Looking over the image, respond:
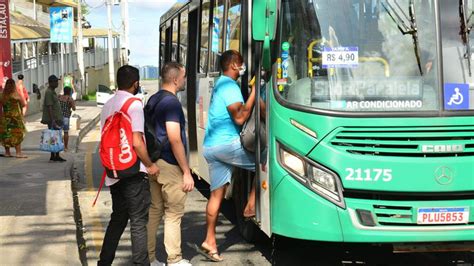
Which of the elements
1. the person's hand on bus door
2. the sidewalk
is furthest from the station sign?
the person's hand on bus door

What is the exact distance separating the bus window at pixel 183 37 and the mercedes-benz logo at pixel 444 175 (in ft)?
18.6

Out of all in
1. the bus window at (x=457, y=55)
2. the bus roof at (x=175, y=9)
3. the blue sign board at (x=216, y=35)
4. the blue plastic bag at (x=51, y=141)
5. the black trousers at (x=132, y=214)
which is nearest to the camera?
the bus window at (x=457, y=55)

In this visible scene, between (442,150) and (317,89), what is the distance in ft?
3.44

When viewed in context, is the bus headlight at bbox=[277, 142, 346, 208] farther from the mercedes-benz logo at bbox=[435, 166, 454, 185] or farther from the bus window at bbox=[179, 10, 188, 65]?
the bus window at bbox=[179, 10, 188, 65]

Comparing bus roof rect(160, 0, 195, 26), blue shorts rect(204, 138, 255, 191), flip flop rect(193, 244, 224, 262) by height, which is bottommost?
flip flop rect(193, 244, 224, 262)

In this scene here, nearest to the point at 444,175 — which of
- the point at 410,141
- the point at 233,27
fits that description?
the point at 410,141

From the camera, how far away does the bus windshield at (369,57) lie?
17.3ft

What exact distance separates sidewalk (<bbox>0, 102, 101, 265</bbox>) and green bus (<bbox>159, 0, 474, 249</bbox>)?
242cm

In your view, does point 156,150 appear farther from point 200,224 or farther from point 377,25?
point 200,224

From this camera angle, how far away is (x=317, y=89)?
17.6 feet

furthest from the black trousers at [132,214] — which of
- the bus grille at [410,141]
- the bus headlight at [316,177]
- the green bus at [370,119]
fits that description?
the bus grille at [410,141]

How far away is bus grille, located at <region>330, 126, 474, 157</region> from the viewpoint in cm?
517

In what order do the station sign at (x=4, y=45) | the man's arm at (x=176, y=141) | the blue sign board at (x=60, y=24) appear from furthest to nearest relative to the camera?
the blue sign board at (x=60, y=24)
the station sign at (x=4, y=45)
the man's arm at (x=176, y=141)

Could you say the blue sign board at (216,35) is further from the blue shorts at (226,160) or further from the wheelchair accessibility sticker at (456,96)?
the wheelchair accessibility sticker at (456,96)
